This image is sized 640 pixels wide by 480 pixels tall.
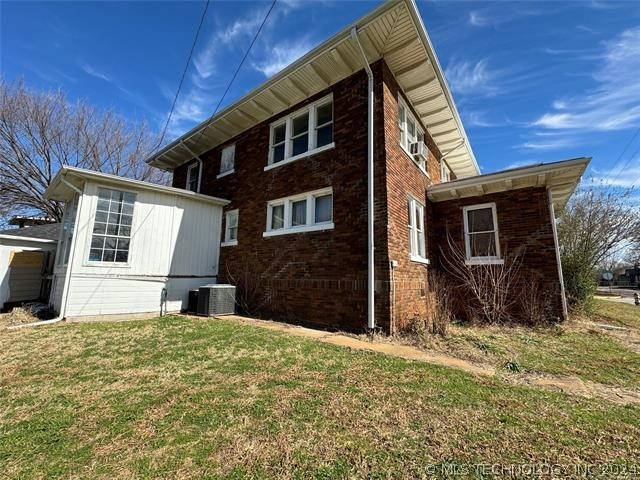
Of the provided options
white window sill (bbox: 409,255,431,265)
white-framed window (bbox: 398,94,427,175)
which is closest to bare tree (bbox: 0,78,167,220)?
white-framed window (bbox: 398,94,427,175)

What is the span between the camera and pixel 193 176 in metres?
13.1

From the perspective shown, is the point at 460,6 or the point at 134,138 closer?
the point at 460,6

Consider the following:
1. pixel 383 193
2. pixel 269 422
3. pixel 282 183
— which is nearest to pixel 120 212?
pixel 282 183

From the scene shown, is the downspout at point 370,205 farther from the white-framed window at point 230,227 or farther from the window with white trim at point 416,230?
the white-framed window at point 230,227

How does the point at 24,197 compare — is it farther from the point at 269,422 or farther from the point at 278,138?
the point at 269,422

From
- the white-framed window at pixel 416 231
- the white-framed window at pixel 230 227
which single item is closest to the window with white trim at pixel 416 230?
the white-framed window at pixel 416 231

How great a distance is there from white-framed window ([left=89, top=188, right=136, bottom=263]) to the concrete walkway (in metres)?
5.18

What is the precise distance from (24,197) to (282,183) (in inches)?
793

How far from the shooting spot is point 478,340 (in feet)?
18.8

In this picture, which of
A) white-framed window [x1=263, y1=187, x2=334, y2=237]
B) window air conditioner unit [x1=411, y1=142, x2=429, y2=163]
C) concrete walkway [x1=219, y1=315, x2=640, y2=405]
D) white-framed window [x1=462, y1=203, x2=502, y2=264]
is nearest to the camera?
concrete walkway [x1=219, y1=315, x2=640, y2=405]

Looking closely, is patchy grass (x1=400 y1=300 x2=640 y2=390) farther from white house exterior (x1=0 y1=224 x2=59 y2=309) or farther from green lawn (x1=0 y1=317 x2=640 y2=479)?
white house exterior (x1=0 y1=224 x2=59 y2=309)

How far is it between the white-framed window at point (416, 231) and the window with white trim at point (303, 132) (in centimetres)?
293

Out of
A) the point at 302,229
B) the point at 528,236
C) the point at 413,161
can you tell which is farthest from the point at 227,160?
the point at 528,236

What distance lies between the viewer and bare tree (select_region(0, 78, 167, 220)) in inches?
655
